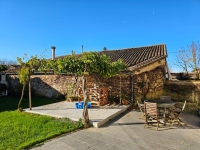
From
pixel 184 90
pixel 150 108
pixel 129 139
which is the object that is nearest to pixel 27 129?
pixel 129 139

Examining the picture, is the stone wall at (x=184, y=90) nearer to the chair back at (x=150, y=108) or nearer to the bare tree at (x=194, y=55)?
the bare tree at (x=194, y=55)

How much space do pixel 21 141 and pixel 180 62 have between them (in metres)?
24.7

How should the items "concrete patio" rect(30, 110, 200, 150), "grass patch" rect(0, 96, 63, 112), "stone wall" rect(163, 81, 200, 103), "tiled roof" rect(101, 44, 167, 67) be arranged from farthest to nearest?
"stone wall" rect(163, 81, 200, 103), "tiled roof" rect(101, 44, 167, 67), "grass patch" rect(0, 96, 63, 112), "concrete patio" rect(30, 110, 200, 150)

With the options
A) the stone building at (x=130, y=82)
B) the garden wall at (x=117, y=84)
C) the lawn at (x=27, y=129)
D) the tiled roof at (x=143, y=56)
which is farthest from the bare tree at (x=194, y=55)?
the lawn at (x=27, y=129)

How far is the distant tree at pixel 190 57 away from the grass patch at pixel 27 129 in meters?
20.3

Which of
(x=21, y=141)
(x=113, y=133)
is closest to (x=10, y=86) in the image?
(x=21, y=141)

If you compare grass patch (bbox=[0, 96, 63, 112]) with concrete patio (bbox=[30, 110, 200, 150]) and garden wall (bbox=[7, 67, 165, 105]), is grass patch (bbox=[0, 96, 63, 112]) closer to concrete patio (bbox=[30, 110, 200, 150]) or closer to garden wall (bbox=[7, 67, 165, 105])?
garden wall (bbox=[7, 67, 165, 105])

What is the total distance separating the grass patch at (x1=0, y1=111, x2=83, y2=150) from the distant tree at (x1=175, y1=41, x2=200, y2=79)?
20.3 meters

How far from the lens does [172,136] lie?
5656 mm

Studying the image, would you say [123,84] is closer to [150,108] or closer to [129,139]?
[150,108]

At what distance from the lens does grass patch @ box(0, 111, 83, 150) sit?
4820mm

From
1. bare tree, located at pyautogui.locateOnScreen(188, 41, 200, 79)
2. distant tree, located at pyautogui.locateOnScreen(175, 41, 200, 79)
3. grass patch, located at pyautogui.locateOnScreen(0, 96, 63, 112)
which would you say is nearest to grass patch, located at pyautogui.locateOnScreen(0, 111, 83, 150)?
grass patch, located at pyautogui.locateOnScreen(0, 96, 63, 112)

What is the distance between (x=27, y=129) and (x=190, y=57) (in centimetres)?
2370

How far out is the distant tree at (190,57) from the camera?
20.6 metres
